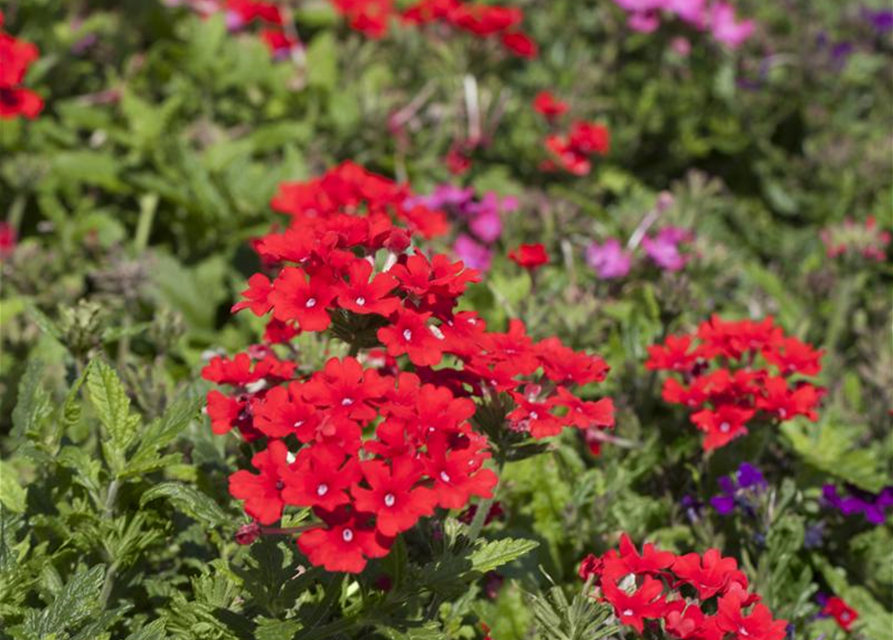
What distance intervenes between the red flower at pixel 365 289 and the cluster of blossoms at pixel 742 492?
1.53 metres

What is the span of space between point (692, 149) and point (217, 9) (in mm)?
3136

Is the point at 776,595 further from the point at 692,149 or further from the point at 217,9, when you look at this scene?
the point at 217,9

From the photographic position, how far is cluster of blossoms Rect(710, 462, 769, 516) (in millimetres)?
3275

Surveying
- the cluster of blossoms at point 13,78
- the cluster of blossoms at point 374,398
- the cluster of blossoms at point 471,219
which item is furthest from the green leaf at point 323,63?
the cluster of blossoms at point 374,398

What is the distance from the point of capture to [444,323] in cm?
242

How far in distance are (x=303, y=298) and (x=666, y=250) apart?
8.26 ft

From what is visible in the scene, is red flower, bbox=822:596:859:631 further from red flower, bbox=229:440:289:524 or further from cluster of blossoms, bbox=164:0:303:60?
cluster of blossoms, bbox=164:0:303:60

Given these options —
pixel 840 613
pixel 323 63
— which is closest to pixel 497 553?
pixel 840 613

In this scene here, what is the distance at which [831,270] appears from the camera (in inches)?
200

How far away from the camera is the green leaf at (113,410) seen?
2.62 metres

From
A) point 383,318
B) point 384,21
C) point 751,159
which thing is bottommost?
point 751,159

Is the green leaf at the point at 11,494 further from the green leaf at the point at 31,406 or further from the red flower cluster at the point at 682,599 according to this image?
the red flower cluster at the point at 682,599


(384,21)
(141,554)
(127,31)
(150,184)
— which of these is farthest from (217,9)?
(141,554)

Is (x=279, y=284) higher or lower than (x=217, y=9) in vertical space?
higher
